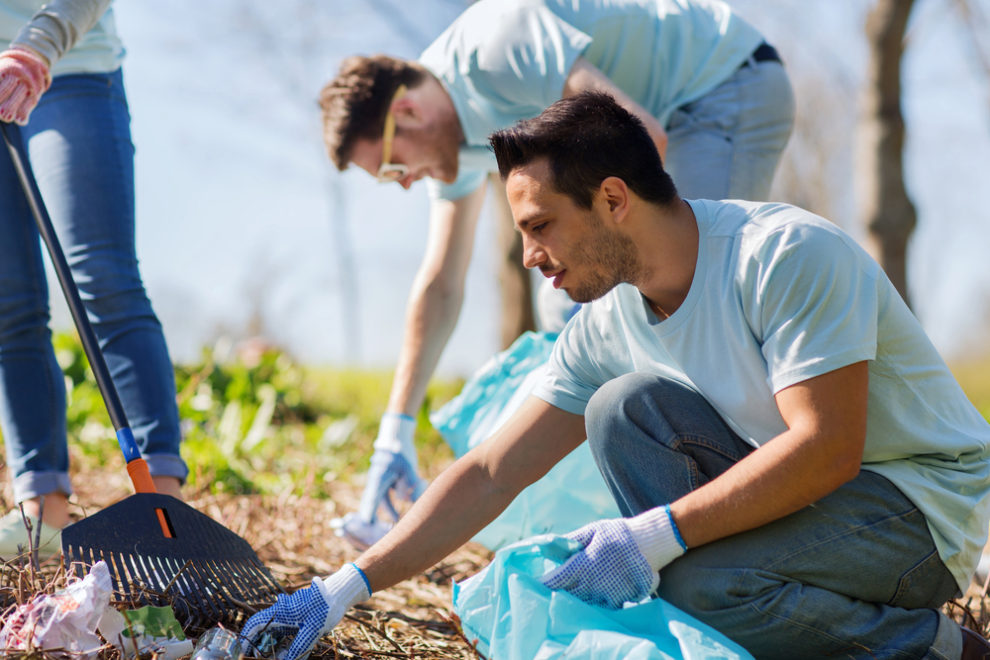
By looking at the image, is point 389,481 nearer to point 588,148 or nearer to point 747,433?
point 747,433

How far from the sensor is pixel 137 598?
64.4 inches

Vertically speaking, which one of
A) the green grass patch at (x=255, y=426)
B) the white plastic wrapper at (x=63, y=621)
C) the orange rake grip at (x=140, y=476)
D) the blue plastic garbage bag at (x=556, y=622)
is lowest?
the green grass patch at (x=255, y=426)

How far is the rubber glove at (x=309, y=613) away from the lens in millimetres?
1525

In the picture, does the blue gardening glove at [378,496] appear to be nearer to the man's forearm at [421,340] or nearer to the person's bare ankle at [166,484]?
the man's forearm at [421,340]

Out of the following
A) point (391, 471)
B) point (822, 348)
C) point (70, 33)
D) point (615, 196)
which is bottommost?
point (391, 471)

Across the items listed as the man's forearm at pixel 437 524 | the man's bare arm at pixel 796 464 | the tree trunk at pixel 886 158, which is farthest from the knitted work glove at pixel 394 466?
the tree trunk at pixel 886 158

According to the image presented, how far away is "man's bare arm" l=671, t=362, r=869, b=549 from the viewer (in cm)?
139

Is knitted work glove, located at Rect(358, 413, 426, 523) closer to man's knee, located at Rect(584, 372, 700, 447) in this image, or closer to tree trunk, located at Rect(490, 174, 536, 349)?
man's knee, located at Rect(584, 372, 700, 447)

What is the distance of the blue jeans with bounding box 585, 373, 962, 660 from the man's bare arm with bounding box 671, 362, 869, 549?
2.8 inches

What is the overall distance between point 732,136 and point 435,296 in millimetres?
1001

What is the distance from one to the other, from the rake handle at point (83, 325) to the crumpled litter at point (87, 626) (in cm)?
38

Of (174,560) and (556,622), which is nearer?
(556,622)

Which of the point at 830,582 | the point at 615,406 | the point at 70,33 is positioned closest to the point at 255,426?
the point at 70,33

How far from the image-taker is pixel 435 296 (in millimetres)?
2814
